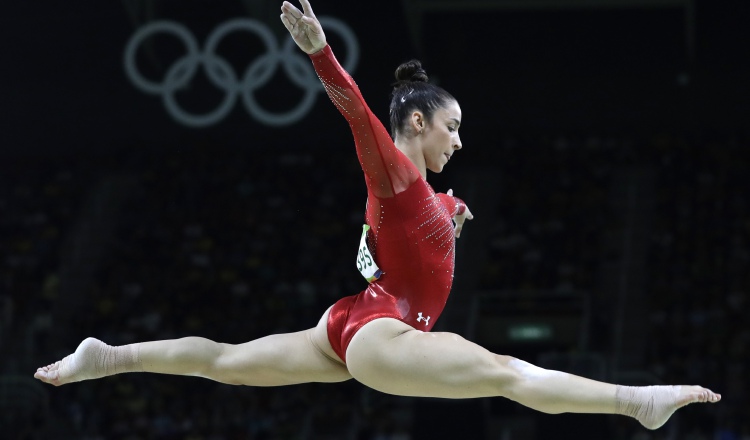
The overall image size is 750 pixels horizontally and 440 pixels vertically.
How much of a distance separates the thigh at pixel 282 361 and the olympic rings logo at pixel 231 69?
9421 millimetres

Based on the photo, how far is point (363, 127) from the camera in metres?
4.07

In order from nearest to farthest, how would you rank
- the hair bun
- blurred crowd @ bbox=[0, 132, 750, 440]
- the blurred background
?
1. the hair bun
2. blurred crowd @ bbox=[0, 132, 750, 440]
3. the blurred background

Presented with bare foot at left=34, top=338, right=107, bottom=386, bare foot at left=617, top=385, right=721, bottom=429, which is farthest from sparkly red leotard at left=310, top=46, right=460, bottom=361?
bare foot at left=34, top=338, right=107, bottom=386

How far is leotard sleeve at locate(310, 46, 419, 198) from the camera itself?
404cm

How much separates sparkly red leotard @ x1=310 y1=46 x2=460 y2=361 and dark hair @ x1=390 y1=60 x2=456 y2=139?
27cm

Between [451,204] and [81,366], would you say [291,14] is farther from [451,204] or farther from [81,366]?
[81,366]

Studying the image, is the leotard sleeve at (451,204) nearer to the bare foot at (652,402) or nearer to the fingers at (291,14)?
the fingers at (291,14)

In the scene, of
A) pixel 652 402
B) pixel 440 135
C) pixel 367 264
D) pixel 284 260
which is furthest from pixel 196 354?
pixel 284 260

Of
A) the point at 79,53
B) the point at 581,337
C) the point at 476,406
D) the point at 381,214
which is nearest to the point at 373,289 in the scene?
the point at 381,214

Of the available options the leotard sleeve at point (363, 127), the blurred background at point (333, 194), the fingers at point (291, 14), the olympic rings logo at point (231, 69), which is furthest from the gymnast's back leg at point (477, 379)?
the olympic rings logo at point (231, 69)

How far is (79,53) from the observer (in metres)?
16.2

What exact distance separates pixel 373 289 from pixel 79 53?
42.4 ft

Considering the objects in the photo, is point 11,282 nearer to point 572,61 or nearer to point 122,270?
point 122,270

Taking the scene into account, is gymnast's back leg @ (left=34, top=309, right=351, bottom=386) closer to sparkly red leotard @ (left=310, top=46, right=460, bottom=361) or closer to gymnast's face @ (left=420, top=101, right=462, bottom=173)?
sparkly red leotard @ (left=310, top=46, right=460, bottom=361)
